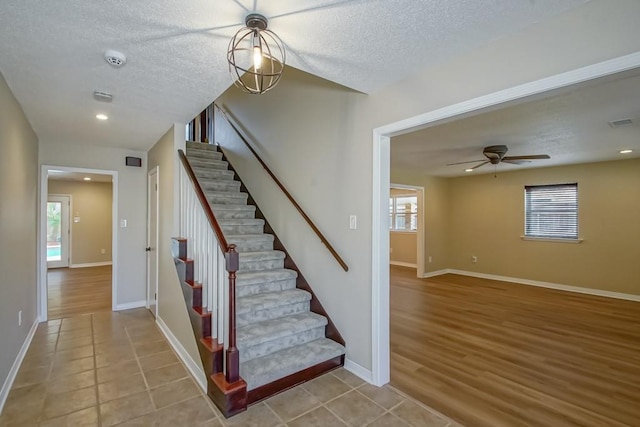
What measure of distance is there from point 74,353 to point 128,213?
86.3 inches

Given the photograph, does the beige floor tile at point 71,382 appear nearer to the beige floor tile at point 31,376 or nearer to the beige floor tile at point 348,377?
the beige floor tile at point 31,376

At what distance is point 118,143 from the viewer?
14.1 feet

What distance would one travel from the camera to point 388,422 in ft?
6.62

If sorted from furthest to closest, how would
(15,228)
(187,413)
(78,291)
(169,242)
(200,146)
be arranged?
(78,291)
(200,146)
(169,242)
(15,228)
(187,413)

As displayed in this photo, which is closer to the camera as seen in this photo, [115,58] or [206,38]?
[206,38]

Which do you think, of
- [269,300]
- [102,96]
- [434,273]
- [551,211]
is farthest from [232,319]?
[551,211]

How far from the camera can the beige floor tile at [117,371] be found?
8.52ft

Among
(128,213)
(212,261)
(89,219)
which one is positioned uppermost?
(128,213)

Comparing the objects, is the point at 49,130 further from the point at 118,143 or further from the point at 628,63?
the point at 628,63

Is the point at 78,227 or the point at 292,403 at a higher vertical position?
the point at 78,227

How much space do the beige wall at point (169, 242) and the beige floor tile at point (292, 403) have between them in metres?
0.96

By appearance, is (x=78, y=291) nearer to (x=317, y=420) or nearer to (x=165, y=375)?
(x=165, y=375)

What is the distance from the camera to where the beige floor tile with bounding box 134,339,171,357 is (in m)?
3.10

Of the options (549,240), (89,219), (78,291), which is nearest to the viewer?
(78,291)
